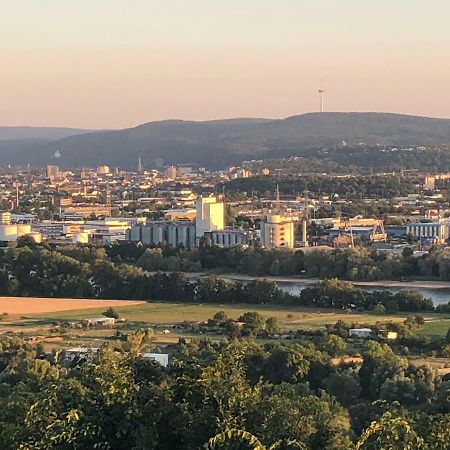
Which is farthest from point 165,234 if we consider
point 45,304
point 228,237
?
point 45,304

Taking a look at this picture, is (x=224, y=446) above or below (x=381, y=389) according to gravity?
above

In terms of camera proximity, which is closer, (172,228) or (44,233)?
(172,228)

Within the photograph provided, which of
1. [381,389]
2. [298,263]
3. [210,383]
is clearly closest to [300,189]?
[298,263]

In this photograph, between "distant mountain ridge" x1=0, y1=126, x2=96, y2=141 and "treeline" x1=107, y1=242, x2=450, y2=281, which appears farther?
"distant mountain ridge" x1=0, y1=126, x2=96, y2=141

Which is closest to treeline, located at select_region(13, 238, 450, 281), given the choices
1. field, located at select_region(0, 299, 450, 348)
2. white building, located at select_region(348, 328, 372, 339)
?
field, located at select_region(0, 299, 450, 348)

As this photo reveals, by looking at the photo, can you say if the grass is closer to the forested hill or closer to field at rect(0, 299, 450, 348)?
field at rect(0, 299, 450, 348)

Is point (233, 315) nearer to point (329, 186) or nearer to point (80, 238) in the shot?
point (80, 238)

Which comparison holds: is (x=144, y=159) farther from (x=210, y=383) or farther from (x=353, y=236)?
(x=210, y=383)
